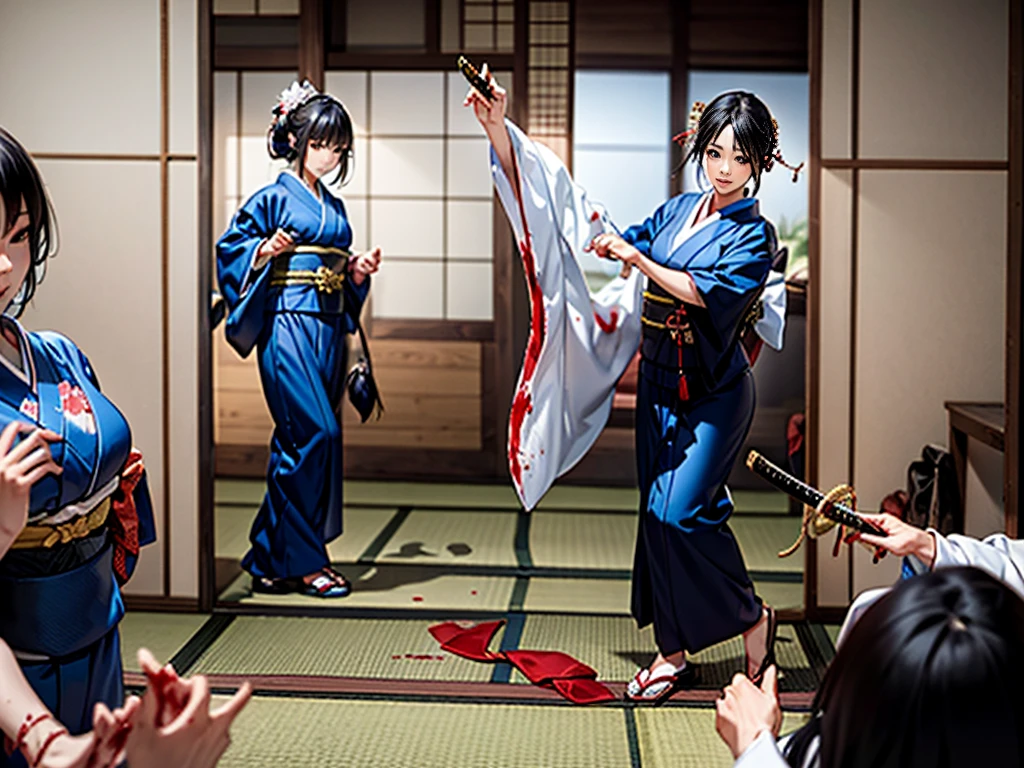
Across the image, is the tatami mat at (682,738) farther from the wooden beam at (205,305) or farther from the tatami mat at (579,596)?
the wooden beam at (205,305)

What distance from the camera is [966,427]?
3.75 m

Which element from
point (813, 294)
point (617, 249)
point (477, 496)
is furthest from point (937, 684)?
point (477, 496)

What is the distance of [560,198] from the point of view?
3574 millimetres

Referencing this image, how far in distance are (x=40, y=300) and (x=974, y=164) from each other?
280cm

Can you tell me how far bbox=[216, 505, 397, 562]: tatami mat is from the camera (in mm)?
4902

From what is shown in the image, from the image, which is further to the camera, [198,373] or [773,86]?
[773,86]

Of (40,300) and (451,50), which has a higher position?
(451,50)

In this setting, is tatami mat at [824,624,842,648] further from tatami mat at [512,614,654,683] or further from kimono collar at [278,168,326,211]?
kimono collar at [278,168,326,211]

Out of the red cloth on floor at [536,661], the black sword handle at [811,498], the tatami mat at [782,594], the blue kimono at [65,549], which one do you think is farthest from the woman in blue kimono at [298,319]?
the black sword handle at [811,498]

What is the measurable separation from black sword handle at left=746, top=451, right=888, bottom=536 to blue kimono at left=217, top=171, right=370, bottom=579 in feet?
7.76

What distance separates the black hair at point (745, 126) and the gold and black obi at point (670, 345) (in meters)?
0.38

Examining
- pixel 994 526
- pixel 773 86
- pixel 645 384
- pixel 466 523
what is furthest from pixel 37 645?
pixel 773 86

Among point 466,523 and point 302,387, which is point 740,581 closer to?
point 302,387

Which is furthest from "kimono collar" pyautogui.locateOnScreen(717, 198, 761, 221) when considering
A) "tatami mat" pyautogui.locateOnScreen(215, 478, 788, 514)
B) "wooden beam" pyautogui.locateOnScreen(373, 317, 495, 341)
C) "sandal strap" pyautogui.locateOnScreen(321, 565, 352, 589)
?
"wooden beam" pyautogui.locateOnScreen(373, 317, 495, 341)
